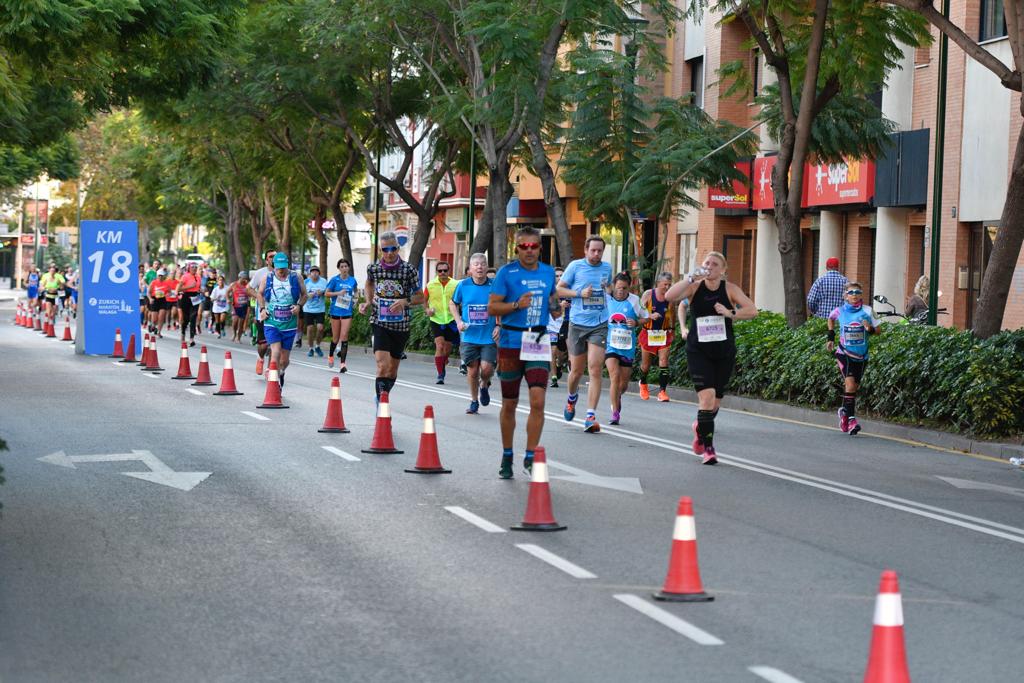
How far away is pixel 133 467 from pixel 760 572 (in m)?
6.05

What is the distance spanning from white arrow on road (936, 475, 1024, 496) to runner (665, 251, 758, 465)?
198 centimetres

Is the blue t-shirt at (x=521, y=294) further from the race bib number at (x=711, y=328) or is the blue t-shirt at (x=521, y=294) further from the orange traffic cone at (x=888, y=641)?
the orange traffic cone at (x=888, y=641)

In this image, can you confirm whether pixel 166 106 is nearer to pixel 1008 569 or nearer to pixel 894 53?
pixel 894 53

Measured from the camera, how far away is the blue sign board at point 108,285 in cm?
3291

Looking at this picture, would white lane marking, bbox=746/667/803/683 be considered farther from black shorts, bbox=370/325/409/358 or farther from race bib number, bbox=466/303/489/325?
race bib number, bbox=466/303/489/325

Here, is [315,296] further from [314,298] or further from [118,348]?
[118,348]

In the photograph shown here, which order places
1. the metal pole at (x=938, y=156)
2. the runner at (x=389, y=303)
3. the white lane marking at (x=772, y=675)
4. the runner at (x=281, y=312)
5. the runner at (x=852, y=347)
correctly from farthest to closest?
the runner at (x=281, y=312)
the metal pole at (x=938, y=156)
the runner at (x=852, y=347)
the runner at (x=389, y=303)
the white lane marking at (x=772, y=675)

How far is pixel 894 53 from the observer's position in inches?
933

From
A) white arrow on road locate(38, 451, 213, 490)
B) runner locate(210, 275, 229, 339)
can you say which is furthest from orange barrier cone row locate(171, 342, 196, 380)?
runner locate(210, 275, 229, 339)

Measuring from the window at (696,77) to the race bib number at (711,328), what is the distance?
88.9 feet

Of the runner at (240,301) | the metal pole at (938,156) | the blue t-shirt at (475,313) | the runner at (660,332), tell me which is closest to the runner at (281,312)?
the blue t-shirt at (475,313)

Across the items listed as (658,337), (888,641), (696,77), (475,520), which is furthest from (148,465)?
(696,77)

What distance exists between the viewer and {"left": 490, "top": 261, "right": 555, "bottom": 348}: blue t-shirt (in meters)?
12.8

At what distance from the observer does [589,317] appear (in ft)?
58.0
